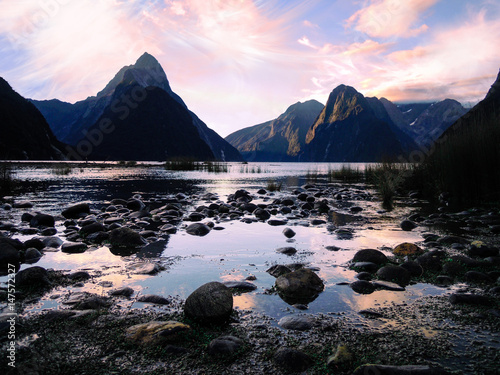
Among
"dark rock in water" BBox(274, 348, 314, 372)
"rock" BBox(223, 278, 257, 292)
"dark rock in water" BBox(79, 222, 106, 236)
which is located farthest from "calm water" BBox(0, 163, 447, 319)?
"dark rock in water" BBox(79, 222, 106, 236)

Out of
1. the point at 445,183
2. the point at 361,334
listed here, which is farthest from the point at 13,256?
the point at 445,183

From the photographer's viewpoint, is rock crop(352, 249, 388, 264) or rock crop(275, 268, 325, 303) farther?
rock crop(352, 249, 388, 264)

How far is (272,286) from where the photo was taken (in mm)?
4574

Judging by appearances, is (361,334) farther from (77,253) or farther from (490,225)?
(490,225)

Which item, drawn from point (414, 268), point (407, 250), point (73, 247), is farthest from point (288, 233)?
point (73, 247)

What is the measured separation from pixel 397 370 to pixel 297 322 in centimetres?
116

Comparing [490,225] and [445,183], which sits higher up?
[445,183]

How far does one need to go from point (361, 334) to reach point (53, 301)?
384 cm

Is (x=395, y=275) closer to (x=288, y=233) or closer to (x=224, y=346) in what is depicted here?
(x=224, y=346)

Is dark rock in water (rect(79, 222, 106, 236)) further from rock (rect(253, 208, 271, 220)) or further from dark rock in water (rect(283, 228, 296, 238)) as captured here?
rock (rect(253, 208, 271, 220))

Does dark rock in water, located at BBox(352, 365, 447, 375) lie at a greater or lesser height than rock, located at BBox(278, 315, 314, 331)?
greater

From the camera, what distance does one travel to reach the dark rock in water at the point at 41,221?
29.5 ft

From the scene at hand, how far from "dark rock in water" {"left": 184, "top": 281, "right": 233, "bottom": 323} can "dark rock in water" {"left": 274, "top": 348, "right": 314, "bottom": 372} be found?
0.90 metres

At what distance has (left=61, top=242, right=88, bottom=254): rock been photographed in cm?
639
